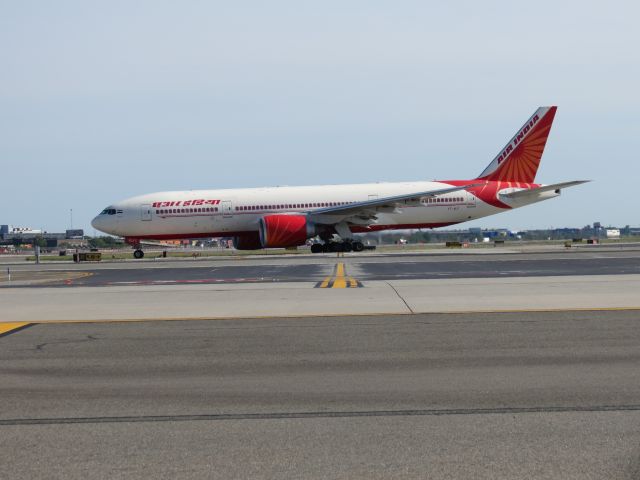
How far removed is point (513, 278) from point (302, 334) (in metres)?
13.5

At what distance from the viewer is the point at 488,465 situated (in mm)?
5398

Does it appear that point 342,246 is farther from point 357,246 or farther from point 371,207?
→ point 371,207

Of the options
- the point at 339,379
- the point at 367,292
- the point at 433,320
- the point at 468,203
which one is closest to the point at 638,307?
the point at 433,320

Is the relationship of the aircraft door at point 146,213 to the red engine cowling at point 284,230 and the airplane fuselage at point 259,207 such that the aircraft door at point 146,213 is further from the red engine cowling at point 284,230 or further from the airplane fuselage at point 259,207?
the red engine cowling at point 284,230

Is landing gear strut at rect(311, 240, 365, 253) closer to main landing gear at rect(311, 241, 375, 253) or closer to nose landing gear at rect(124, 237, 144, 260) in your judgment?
main landing gear at rect(311, 241, 375, 253)

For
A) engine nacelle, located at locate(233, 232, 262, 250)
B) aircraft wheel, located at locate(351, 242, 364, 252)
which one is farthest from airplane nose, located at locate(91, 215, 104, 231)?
aircraft wheel, located at locate(351, 242, 364, 252)

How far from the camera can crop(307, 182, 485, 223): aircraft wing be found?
151ft

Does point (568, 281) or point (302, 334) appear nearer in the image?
point (302, 334)

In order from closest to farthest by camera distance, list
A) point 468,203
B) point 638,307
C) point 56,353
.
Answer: point 56,353
point 638,307
point 468,203

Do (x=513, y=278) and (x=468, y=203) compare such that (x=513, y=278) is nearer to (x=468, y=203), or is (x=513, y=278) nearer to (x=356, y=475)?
(x=356, y=475)

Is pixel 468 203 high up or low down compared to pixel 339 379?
up

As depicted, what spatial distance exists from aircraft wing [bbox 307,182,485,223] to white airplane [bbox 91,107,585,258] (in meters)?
0.09

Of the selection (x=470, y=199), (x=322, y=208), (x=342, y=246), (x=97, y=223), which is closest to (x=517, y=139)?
(x=470, y=199)

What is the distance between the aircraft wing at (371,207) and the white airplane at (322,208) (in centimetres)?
9
